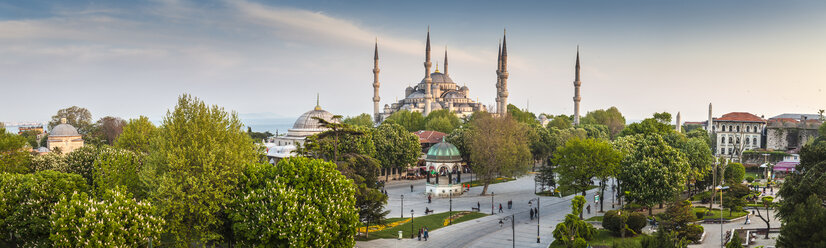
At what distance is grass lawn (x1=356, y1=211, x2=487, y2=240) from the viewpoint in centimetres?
3317

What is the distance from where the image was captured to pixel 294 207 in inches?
924

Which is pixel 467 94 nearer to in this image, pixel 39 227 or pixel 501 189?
pixel 501 189

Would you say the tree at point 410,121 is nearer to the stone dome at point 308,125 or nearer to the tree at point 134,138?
the stone dome at point 308,125

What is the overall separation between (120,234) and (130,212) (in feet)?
3.06

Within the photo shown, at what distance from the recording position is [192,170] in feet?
82.1

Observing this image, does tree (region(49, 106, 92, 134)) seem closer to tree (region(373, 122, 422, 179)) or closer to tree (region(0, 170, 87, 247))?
tree (region(373, 122, 422, 179))

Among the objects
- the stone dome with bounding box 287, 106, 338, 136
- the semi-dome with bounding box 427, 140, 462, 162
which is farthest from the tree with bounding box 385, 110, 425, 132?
the semi-dome with bounding box 427, 140, 462, 162

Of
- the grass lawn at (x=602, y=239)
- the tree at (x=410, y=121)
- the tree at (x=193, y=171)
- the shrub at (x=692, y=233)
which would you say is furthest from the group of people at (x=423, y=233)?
the tree at (x=410, y=121)

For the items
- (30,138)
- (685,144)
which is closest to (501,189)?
(685,144)

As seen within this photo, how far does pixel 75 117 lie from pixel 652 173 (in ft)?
260

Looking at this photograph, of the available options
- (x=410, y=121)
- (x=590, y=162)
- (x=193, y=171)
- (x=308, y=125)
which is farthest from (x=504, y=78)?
(x=193, y=171)

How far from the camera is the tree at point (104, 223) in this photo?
845 inches

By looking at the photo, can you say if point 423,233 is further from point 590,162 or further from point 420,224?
point 590,162

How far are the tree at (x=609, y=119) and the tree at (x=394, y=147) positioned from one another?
64530mm
